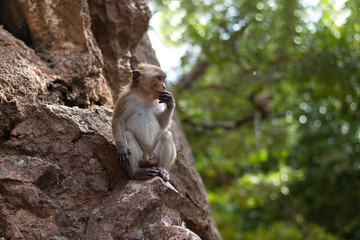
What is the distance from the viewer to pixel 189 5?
42.1ft

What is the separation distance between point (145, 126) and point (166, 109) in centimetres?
33

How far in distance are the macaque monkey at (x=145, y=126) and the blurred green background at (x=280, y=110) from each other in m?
6.11

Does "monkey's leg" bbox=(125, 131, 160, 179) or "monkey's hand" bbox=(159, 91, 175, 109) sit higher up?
"monkey's hand" bbox=(159, 91, 175, 109)

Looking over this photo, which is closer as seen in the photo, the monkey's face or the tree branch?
the monkey's face

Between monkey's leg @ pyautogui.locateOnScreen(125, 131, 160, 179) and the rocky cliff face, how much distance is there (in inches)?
4.2

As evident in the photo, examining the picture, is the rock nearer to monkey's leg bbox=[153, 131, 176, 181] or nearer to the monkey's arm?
monkey's leg bbox=[153, 131, 176, 181]

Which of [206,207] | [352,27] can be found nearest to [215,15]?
[352,27]

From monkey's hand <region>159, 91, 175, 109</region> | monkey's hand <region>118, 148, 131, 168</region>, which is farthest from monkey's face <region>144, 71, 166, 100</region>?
monkey's hand <region>118, 148, 131, 168</region>

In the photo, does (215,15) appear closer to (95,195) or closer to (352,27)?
(352,27)

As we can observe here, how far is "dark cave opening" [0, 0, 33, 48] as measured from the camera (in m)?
5.91

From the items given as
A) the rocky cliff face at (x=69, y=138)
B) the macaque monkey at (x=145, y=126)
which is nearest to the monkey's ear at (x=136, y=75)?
the macaque monkey at (x=145, y=126)

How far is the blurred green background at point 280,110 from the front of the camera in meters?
10.9

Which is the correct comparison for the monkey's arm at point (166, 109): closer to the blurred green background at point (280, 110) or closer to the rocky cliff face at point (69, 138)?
the rocky cliff face at point (69, 138)

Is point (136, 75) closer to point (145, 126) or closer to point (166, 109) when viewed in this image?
point (166, 109)
